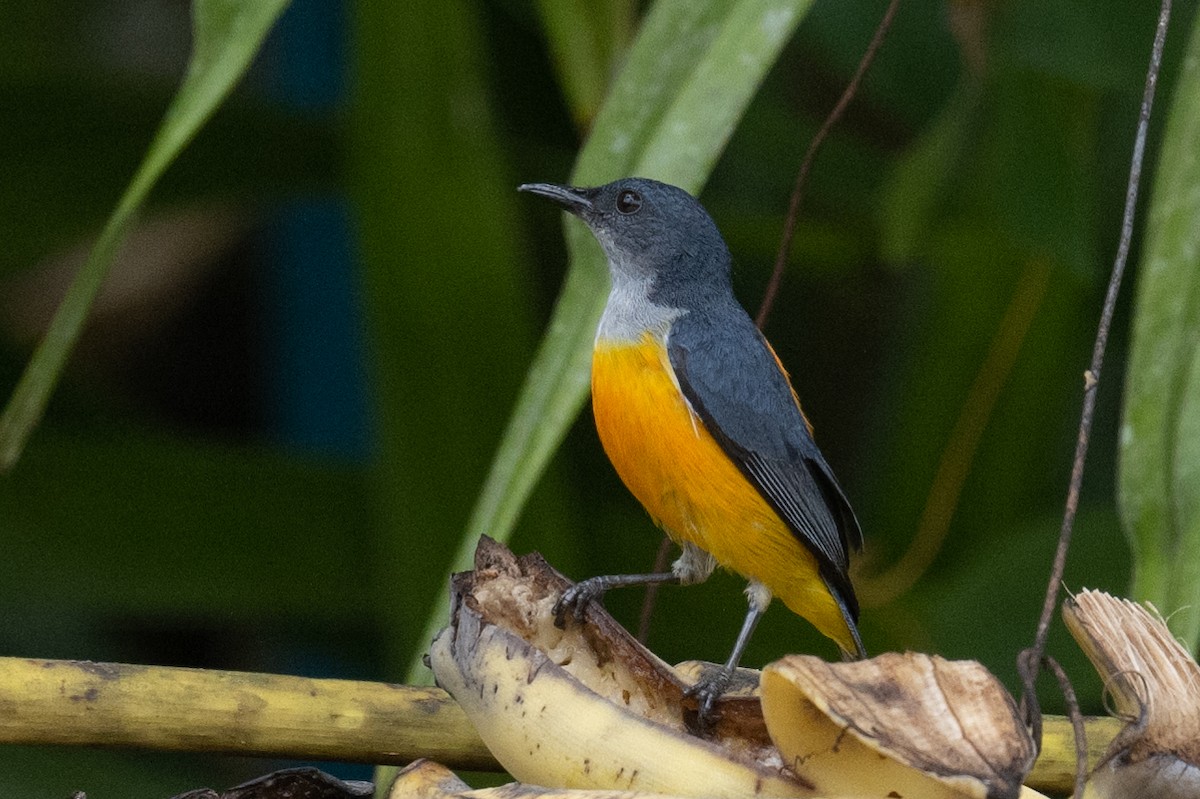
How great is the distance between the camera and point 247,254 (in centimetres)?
418

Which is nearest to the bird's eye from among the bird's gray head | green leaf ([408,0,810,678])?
the bird's gray head

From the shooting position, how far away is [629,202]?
1.89 metres

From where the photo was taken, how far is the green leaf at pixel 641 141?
1430mm

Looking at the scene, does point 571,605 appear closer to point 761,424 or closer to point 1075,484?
point 1075,484

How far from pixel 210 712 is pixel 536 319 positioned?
1.86m

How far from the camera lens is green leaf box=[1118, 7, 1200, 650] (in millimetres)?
1287

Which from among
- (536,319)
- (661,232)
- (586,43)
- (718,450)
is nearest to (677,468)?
(718,450)

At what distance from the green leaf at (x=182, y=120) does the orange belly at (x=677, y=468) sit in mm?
544

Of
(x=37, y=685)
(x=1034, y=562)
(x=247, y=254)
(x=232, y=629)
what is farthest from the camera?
(x=247, y=254)

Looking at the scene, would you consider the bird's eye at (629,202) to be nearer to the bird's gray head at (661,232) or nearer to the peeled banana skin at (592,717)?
the bird's gray head at (661,232)

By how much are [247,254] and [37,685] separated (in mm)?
3299

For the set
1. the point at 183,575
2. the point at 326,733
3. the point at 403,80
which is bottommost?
the point at 183,575

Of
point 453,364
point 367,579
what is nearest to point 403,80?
point 453,364

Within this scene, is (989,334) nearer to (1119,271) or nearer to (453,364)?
(453,364)
